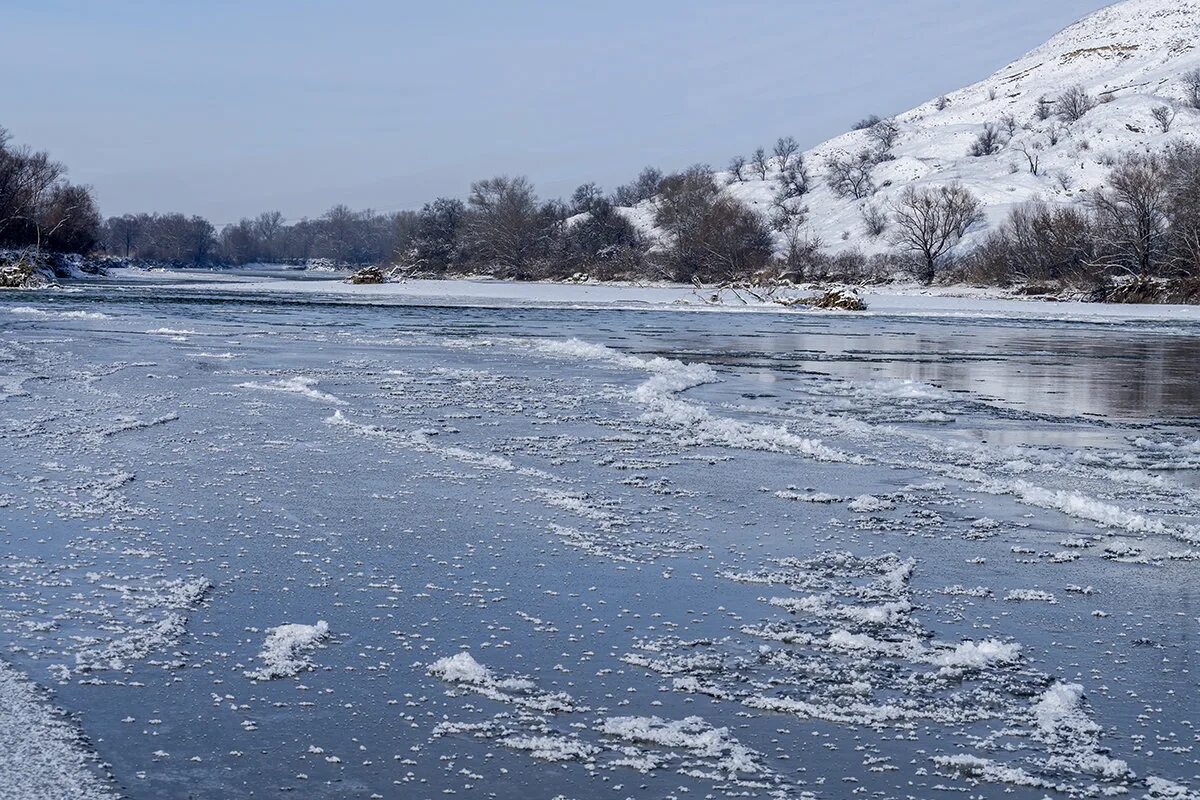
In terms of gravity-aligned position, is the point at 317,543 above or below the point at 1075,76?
below

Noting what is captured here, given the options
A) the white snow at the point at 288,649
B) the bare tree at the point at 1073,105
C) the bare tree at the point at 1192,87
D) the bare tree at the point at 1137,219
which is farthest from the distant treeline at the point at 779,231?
the white snow at the point at 288,649

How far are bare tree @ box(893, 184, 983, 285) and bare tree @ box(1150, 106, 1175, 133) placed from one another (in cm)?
2702

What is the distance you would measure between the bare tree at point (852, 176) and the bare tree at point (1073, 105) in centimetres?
1893

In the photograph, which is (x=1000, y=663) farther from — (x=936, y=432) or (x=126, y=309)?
(x=126, y=309)

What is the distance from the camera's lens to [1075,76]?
14050 cm

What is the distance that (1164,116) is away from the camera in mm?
100312

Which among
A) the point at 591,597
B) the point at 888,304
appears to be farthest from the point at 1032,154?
the point at 591,597

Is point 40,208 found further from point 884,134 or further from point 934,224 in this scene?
point 884,134

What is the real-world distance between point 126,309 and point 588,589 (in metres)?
35.1

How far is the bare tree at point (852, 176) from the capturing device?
10888cm

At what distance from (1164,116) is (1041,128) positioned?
15.2 m

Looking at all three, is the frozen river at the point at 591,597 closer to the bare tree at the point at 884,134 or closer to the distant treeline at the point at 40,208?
the distant treeline at the point at 40,208

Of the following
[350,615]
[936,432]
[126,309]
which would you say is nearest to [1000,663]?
[350,615]

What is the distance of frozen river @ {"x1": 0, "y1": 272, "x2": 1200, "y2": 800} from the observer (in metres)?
4.55
